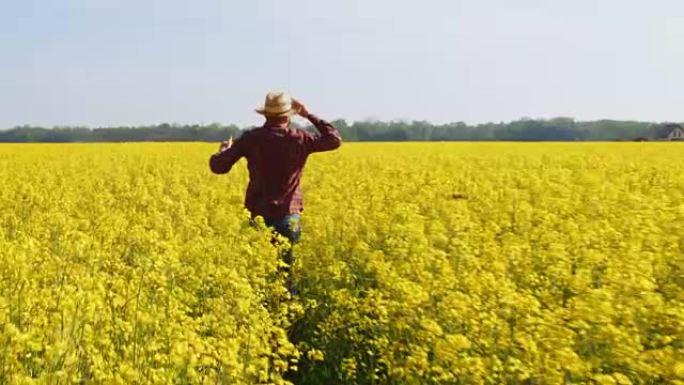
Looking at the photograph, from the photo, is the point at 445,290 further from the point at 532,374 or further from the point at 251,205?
the point at 251,205

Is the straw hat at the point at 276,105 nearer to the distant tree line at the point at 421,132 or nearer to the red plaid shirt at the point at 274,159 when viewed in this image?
the red plaid shirt at the point at 274,159

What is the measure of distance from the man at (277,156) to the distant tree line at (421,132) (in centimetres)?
5546

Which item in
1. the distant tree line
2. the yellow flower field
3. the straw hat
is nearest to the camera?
the yellow flower field

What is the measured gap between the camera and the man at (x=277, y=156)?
20.5 feet

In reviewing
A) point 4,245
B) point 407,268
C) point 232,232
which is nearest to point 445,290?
point 407,268

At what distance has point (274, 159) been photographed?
6.30 meters

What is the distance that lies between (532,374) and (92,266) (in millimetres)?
2948

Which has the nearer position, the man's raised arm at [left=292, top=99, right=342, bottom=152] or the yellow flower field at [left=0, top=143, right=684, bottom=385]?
the yellow flower field at [left=0, top=143, right=684, bottom=385]

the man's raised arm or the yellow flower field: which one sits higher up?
the man's raised arm

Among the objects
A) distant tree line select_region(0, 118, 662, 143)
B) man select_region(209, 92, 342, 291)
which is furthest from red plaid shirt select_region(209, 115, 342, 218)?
distant tree line select_region(0, 118, 662, 143)

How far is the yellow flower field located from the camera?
3383 mm

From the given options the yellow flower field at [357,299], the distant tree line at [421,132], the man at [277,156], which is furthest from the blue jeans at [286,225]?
the distant tree line at [421,132]

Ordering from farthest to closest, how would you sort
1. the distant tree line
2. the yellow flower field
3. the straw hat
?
1. the distant tree line
2. the straw hat
3. the yellow flower field

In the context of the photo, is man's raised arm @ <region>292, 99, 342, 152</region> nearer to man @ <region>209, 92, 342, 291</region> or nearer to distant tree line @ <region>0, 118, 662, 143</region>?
man @ <region>209, 92, 342, 291</region>
